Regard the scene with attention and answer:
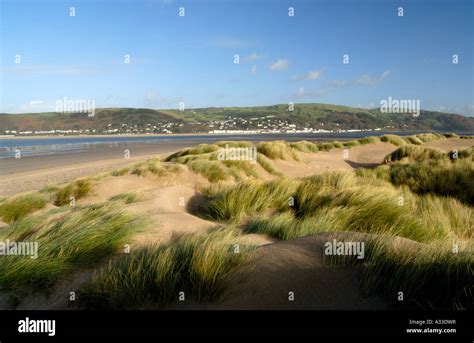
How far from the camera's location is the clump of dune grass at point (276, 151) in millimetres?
19938

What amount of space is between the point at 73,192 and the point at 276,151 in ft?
38.1

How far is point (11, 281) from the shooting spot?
12.0ft

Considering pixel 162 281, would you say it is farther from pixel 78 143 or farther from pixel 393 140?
pixel 78 143

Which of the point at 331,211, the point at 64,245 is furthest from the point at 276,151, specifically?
the point at 64,245

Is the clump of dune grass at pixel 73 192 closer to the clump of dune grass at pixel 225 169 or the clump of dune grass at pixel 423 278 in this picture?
the clump of dune grass at pixel 225 169

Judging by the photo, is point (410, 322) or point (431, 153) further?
point (431, 153)

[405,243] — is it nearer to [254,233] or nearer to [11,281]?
[254,233]

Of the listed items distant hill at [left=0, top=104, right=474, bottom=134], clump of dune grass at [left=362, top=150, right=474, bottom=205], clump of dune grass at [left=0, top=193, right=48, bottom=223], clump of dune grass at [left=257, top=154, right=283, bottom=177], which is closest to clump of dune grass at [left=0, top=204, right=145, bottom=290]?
clump of dune grass at [left=0, top=193, right=48, bottom=223]

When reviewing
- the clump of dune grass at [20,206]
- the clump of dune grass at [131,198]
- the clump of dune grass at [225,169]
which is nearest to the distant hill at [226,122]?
the clump of dune grass at [225,169]

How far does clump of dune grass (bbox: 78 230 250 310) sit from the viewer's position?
298 centimetres

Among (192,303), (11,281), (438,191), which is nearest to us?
(192,303)

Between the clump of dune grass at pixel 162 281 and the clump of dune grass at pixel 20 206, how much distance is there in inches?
276

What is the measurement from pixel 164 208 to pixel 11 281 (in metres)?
3.75

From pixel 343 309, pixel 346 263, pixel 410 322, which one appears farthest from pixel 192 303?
pixel 410 322
